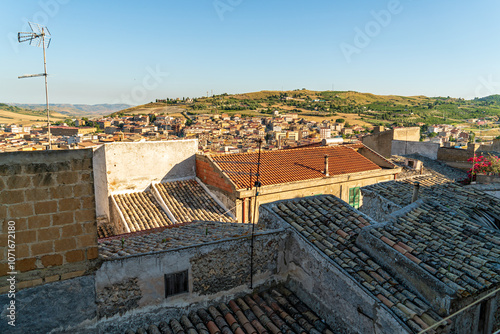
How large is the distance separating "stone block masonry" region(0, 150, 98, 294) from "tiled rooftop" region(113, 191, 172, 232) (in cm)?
700

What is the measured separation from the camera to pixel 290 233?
19.1 ft

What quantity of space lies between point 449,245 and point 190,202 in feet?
31.5

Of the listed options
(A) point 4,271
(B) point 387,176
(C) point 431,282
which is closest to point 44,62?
(A) point 4,271

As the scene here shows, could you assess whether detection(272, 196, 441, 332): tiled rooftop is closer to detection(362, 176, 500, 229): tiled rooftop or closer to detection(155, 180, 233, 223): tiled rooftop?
detection(362, 176, 500, 229): tiled rooftop

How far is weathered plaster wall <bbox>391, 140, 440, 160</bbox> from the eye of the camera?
70.4ft

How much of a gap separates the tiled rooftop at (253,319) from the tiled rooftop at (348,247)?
0.99 m

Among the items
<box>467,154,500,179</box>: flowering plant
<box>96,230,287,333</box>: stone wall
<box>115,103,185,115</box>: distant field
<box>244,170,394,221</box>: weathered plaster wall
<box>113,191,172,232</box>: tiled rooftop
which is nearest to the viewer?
<box>96,230,287,333</box>: stone wall

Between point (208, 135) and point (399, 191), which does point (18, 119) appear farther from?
point (399, 191)

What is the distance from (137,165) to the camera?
542 inches

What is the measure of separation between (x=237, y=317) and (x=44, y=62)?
669cm

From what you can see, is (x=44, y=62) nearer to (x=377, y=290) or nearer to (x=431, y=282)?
(x=377, y=290)

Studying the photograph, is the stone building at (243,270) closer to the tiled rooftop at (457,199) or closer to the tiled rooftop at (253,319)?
the tiled rooftop at (253,319)

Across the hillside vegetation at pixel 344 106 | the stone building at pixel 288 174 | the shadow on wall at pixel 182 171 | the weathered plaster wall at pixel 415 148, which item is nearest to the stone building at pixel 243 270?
the stone building at pixel 288 174

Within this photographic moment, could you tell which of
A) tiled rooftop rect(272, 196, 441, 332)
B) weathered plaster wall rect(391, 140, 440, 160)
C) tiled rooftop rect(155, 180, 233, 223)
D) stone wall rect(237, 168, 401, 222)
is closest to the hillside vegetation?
weathered plaster wall rect(391, 140, 440, 160)
